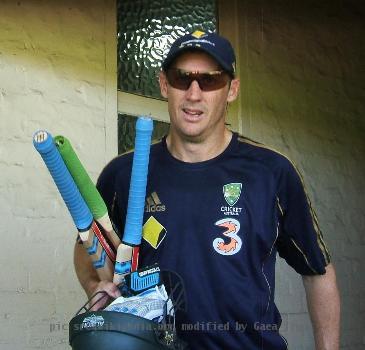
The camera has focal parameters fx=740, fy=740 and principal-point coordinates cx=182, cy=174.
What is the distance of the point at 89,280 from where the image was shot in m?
2.66

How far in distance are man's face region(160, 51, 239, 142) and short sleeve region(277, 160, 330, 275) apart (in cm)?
34

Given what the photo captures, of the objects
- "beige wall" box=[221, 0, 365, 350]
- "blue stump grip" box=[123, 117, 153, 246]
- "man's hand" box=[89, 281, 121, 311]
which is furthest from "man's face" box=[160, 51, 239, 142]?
"beige wall" box=[221, 0, 365, 350]

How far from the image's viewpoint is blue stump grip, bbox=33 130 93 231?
7.30ft

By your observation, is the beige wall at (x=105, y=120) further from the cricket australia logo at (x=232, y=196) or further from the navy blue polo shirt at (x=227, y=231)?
the cricket australia logo at (x=232, y=196)

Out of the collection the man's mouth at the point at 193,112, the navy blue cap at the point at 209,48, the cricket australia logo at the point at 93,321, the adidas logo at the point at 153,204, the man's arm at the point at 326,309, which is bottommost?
the man's arm at the point at 326,309

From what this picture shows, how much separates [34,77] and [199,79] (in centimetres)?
162

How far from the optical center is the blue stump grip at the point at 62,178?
87.7 inches

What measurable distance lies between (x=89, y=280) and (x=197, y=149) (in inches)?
24.1

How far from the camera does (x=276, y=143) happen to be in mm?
5473

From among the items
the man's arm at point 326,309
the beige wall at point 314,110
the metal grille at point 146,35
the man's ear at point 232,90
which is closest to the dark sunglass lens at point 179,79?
the man's ear at point 232,90

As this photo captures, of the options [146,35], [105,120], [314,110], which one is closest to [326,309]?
[105,120]

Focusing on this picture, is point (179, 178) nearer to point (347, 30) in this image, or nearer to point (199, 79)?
point (199, 79)

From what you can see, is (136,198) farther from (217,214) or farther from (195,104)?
(195,104)

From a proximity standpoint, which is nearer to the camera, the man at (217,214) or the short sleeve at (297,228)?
the man at (217,214)
